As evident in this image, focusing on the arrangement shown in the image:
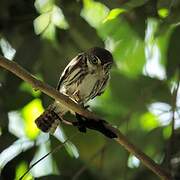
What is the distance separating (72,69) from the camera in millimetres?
2932

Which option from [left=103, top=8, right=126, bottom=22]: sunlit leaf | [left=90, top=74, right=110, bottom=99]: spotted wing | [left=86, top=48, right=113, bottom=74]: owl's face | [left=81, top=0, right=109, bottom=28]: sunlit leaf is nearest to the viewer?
[left=103, top=8, right=126, bottom=22]: sunlit leaf

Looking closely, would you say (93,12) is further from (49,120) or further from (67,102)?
(67,102)

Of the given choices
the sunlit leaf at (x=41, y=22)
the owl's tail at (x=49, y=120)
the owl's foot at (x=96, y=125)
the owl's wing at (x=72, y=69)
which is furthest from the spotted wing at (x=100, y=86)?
the owl's foot at (x=96, y=125)

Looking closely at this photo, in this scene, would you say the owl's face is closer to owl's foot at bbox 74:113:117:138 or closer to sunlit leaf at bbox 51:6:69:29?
sunlit leaf at bbox 51:6:69:29

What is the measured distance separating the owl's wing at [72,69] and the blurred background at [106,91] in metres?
0.04

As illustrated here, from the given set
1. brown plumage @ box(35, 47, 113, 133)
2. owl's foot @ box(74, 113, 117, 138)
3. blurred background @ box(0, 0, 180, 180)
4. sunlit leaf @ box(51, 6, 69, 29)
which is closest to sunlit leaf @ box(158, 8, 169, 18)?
blurred background @ box(0, 0, 180, 180)

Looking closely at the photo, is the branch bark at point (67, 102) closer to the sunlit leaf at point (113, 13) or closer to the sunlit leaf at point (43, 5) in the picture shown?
the sunlit leaf at point (113, 13)

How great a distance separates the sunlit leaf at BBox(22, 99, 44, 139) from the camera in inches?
121

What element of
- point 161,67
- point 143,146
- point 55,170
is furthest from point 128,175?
point 161,67

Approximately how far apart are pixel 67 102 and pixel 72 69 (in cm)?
80

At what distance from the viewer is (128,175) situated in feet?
9.46

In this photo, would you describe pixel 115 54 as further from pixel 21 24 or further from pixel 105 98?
pixel 21 24

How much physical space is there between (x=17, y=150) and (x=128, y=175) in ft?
1.67

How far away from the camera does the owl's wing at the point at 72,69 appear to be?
114 inches
